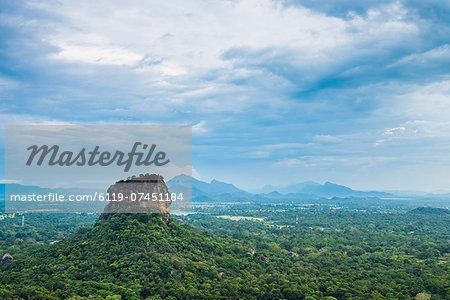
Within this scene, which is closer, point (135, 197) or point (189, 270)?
point (189, 270)

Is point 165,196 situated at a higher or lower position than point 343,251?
higher

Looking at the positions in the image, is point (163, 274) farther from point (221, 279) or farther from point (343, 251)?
point (343, 251)

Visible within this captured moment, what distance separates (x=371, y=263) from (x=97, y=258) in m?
37.8

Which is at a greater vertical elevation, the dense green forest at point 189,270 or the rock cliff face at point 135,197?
the rock cliff face at point 135,197

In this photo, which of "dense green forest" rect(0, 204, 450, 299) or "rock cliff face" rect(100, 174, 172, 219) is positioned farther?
"rock cliff face" rect(100, 174, 172, 219)

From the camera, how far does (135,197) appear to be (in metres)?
46.0

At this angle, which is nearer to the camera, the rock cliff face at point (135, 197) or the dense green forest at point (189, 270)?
the dense green forest at point (189, 270)

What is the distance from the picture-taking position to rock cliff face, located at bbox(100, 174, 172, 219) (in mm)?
45719

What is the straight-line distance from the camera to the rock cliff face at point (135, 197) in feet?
150

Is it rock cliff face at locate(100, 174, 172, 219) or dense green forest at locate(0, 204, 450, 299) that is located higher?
rock cliff face at locate(100, 174, 172, 219)

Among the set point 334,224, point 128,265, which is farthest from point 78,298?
point 334,224

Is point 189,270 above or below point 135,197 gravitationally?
below

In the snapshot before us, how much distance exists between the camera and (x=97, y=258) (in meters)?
35.4

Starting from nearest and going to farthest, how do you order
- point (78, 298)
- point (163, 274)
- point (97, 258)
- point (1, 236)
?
point (78, 298) → point (163, 274) → point (97, 258) → point (1, 236)
